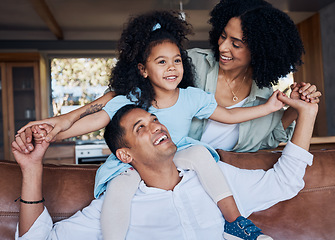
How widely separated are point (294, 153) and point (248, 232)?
1.58ft

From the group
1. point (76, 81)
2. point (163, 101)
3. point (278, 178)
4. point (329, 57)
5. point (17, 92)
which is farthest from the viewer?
point (76, 81)

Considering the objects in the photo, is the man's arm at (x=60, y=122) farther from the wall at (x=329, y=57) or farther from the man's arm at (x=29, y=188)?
the wall at (x=329, y=57)

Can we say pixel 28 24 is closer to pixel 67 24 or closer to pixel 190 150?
pixel 67 24

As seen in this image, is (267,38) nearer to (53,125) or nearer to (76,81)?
(53,125)

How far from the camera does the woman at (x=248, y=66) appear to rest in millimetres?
1775

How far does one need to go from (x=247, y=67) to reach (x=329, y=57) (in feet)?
13.5

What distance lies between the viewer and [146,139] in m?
1.51

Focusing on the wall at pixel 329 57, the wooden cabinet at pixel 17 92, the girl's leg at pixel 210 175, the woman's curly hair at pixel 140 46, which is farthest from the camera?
the wooden cabinet at pixel 17 92

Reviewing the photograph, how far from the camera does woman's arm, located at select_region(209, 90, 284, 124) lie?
1.77 meters

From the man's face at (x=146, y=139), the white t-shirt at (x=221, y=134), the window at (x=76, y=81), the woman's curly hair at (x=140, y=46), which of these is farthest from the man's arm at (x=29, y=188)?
the window at (x=76, y=81)

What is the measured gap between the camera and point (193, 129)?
197cm

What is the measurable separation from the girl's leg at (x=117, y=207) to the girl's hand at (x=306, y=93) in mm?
943

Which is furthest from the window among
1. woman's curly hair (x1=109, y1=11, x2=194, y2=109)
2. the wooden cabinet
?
woman's curly hair (x1=109, y1=11, x2=194, y2=109)

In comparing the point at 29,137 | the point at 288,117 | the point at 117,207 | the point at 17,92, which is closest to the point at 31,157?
the point at 29,137
